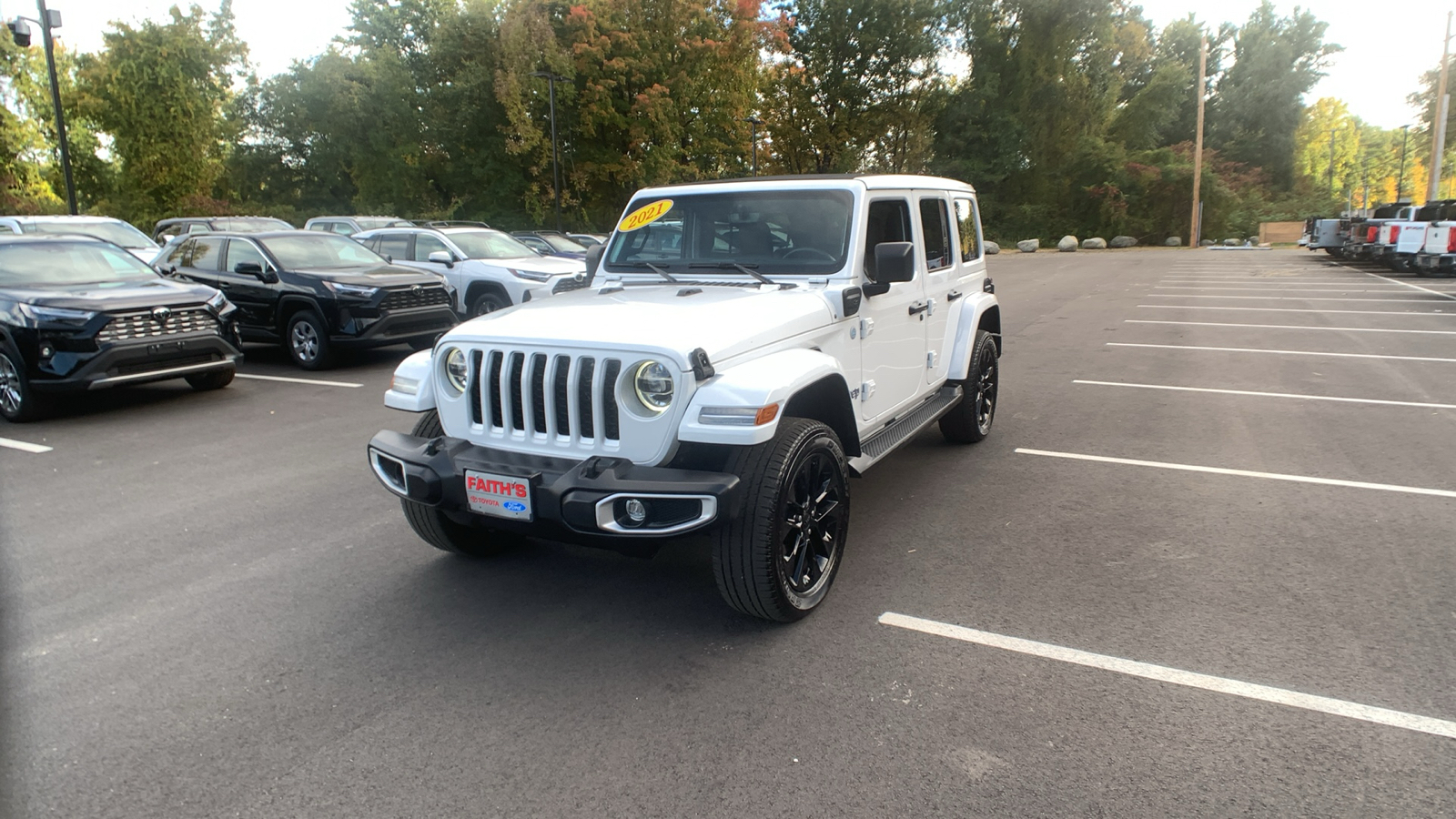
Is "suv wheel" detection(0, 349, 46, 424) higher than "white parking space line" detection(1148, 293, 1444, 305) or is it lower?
higher

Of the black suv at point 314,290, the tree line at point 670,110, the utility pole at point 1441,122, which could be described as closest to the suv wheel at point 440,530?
the black suv at point 314,290

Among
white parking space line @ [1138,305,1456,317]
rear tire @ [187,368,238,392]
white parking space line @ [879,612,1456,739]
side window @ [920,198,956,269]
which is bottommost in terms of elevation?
white parking space line @ [879,612,1456,739]

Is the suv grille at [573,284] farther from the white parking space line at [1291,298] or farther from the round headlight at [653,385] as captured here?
the white parking space line at [1291,298]

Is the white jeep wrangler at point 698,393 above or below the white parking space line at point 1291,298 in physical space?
above

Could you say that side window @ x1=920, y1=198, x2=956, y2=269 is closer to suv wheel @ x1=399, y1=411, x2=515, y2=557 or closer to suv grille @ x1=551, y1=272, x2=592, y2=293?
suv grille @ x1=551, y1=272, x2=592, y2=293

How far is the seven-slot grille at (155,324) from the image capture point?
8.16m

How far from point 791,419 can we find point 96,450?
20.2ft

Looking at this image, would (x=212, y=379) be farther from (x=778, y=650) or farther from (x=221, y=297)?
(x=778, y=650)

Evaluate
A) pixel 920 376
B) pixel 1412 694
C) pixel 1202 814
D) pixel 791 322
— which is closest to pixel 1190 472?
pixel 920 376

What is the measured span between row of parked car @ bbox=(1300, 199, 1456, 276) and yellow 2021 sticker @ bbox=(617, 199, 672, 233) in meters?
21.3

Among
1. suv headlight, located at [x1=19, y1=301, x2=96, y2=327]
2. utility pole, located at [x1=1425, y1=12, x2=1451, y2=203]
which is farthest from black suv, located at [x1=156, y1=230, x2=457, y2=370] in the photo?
utility pole, located at [x1=1425, y1=12, x2=1451, y2=203]

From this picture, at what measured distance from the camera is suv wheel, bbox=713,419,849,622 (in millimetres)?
3492

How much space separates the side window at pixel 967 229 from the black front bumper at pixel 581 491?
12.2 ft

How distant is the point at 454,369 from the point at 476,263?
986 centimetres
